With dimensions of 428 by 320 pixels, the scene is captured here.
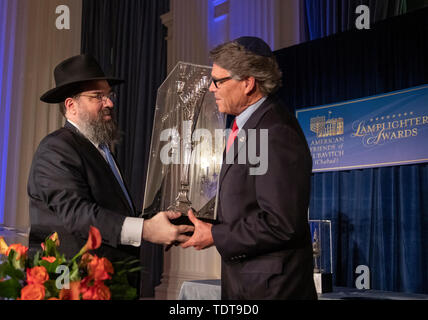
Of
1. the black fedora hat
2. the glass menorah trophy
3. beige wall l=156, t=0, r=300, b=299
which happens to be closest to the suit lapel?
the glass menorah trophy

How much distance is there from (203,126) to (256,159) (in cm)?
51

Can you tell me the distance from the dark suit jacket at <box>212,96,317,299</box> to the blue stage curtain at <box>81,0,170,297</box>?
17.9 feet

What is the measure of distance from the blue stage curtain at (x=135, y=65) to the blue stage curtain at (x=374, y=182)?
8.45 feet

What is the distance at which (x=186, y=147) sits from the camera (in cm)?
197

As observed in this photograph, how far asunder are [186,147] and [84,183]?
1.37ft

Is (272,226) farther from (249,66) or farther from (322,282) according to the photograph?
(322,282)

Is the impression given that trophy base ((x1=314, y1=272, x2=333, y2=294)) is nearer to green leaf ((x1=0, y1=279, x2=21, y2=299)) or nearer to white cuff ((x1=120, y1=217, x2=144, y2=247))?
white cuff ((x1=120, y1=217, x2=144, y2=247))

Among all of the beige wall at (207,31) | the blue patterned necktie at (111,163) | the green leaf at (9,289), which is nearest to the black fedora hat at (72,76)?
the blue patterned necktie at (111,163)

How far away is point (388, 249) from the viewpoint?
4.62 m

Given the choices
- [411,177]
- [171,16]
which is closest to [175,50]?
[171,16]

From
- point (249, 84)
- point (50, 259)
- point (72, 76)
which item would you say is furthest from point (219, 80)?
point (50, 259)

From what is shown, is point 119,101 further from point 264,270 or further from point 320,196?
point 264,270

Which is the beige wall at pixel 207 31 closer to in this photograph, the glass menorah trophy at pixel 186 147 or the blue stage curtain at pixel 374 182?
the blue stage curtain at pixel 374 182

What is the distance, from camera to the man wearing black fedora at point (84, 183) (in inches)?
67.8
